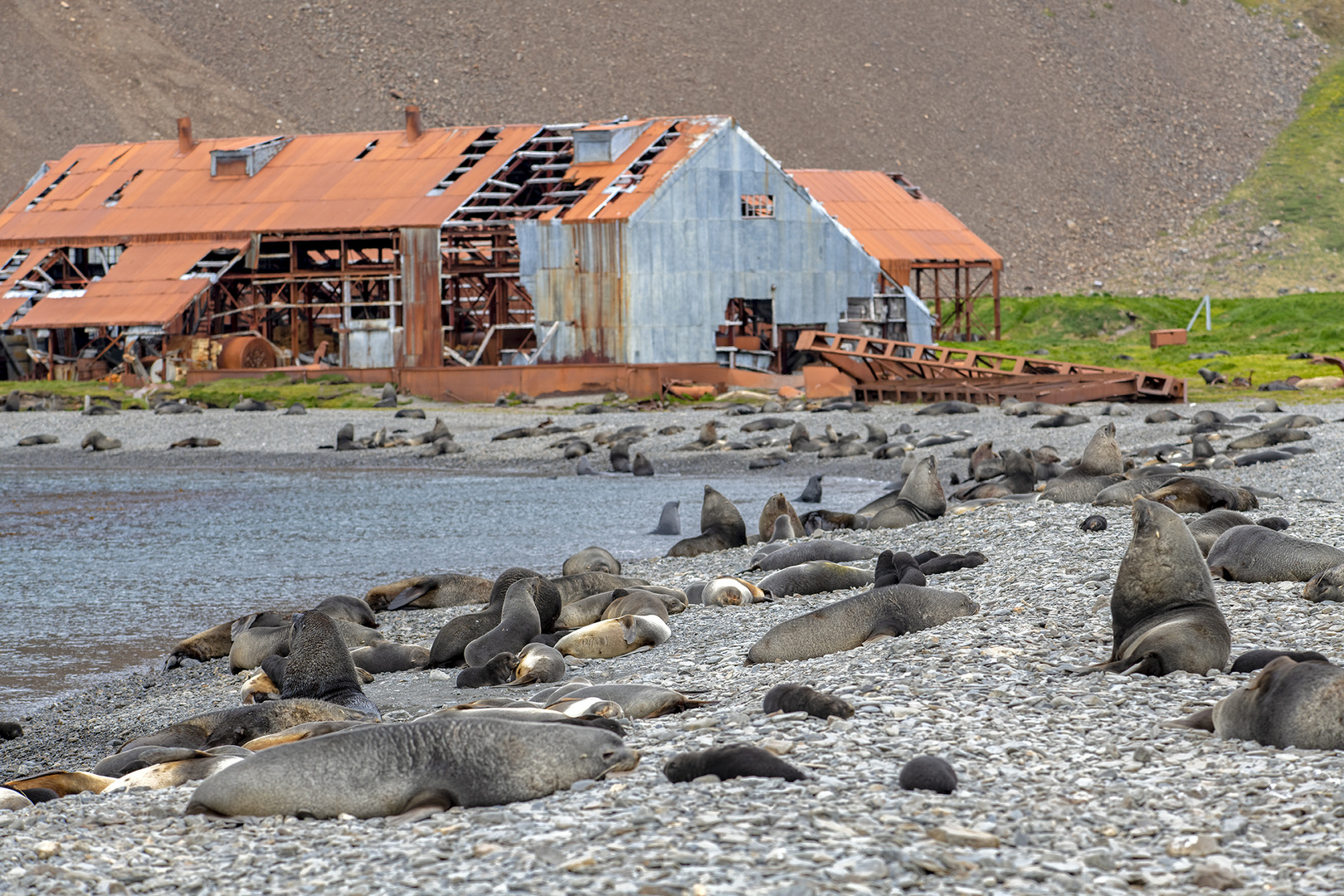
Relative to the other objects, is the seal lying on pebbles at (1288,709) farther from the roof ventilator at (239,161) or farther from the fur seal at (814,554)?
the roof ventilator at (239,161)

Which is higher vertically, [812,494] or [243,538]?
[812,494]

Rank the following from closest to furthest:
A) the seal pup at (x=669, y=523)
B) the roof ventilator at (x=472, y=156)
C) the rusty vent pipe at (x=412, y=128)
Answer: the seal pup at (x=669, y=523)
the roof ventilator at (x=472, y=156)
the rusty vent pipe at (x=412, y=128)

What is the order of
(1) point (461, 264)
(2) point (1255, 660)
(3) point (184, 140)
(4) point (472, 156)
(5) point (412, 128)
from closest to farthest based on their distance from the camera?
(2) point (1255, 660)
(1) point (461, 264)
(4) point (472, 156)
(5) point (412, 128)
(3) point (184, 140)

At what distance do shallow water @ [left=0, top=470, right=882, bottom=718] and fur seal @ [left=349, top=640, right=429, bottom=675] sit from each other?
2158mm

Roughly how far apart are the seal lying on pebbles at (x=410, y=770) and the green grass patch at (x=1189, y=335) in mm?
26291

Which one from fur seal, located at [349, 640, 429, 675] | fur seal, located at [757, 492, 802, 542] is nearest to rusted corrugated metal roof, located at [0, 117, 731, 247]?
fur seal, located at [757, 492, 802, 542]

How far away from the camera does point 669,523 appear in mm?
16938

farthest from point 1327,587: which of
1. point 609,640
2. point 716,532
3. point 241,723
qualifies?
point 716,532

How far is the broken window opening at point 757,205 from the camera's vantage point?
36.9 metres

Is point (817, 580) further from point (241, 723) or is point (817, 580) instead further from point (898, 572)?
point (241, 723)

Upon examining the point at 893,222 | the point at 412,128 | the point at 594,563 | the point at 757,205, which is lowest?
the point at 594,563

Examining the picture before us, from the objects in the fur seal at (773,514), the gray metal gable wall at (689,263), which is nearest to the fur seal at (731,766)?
the fur seal at (773,514)

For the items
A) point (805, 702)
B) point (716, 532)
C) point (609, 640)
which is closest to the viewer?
point (805, 702)

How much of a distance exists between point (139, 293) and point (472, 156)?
9652 mm
